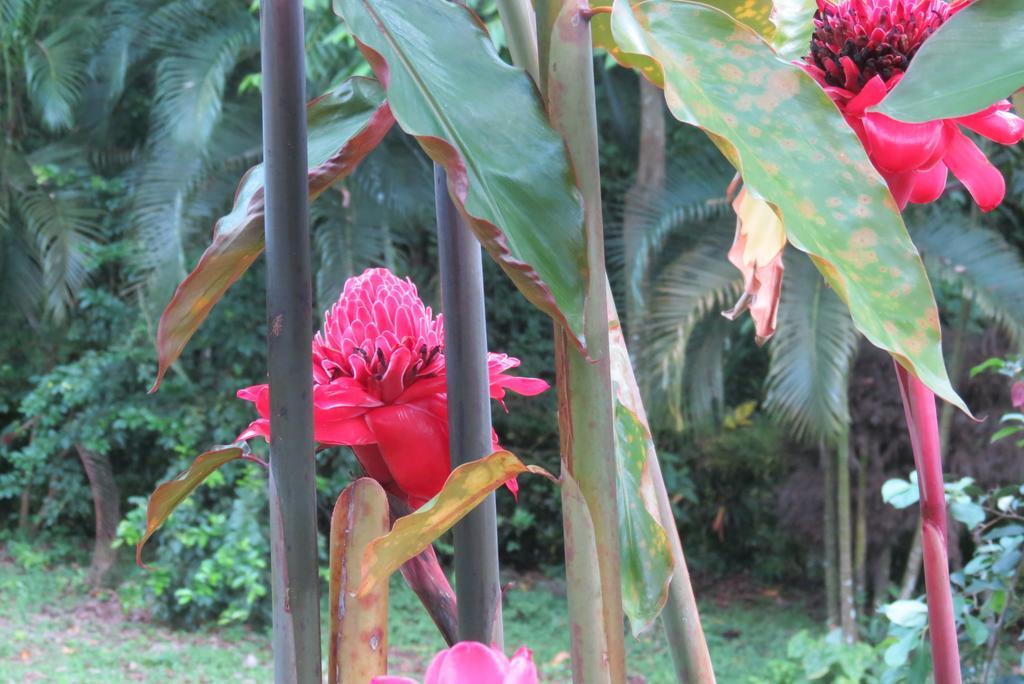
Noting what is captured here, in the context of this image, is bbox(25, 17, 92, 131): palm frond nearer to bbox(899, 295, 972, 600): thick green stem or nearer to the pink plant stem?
bbox(899, 295, 972, 600): thick green stem

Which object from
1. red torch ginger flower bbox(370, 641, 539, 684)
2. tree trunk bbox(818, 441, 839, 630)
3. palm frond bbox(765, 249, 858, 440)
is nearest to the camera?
red torch ginger flower bbox(370, 641, 539, 684)

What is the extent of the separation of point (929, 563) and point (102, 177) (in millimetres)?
4298

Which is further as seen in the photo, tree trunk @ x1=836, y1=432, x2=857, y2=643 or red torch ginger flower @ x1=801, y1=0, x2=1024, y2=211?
tree trunk @ x1=836, y1=432, x2=857, y2=643

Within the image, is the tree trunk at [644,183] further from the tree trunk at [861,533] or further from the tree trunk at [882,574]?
the tree trunk at [882,574]

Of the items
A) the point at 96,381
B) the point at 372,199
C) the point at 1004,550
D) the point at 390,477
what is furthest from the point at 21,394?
the point at 390,477

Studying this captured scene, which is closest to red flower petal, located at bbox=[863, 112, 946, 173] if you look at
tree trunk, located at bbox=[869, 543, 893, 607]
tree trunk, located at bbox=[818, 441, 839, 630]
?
tree trunk, located at bbox=[818, 441, 839, 630]

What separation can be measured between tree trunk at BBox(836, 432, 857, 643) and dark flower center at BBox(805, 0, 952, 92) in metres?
2.59

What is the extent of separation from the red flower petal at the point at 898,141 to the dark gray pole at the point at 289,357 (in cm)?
17

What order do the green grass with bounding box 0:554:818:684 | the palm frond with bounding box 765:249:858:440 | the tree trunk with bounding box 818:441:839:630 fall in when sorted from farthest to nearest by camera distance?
the tree trunk with bounding box 818:441:839:630
the green grass with bounding box 0:554:818:684
the palm frond with bounding box 765:249:858:440

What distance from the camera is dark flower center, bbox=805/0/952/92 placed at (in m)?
0.33

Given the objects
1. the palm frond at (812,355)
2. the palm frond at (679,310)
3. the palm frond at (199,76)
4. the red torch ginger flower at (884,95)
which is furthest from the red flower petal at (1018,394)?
the palm frond at (199,76)

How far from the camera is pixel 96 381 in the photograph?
377 centimetres

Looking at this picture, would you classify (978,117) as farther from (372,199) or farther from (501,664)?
(372,199)

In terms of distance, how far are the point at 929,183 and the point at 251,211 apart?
214mm
